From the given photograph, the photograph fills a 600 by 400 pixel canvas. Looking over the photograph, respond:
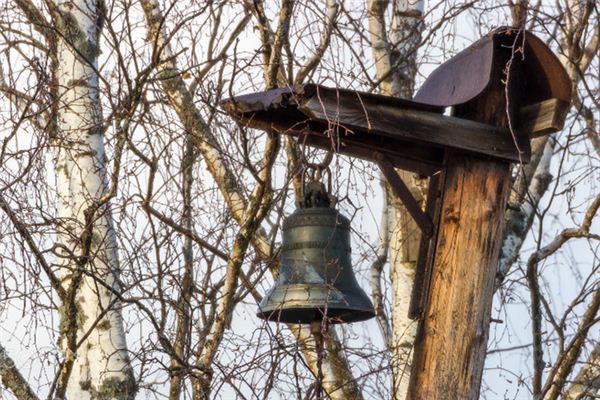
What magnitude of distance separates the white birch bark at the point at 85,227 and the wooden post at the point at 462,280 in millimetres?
1442

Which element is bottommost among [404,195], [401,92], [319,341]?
[319,341]

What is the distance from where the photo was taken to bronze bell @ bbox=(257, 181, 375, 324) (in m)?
4.35

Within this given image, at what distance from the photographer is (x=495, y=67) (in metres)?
4.52

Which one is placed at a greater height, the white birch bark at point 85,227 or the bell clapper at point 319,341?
the white birch bark at point 85,227

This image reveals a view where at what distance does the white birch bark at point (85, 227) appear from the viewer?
5.05 meters

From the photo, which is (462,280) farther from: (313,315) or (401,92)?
(401,92)

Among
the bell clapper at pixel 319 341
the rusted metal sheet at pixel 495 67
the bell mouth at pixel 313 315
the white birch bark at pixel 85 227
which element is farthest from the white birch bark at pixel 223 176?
the rusted metal sheet at pixel 495 67

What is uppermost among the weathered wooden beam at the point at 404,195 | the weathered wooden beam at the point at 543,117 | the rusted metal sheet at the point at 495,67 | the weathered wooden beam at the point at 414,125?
the rusted metal sheet at the point at 495,67

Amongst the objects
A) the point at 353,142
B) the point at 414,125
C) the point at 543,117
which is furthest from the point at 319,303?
the point at 543,117

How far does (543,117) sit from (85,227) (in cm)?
186

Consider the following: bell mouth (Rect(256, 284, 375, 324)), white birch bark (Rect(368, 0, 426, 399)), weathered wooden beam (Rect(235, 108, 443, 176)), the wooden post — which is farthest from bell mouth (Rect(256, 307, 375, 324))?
white birch bark (Rect(368, 0, 426, 399))

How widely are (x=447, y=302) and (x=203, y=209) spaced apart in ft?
8.18

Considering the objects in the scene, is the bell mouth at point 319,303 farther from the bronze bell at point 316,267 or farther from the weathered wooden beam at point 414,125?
the weathered wooden beam at point 414,125

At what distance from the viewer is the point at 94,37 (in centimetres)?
564
